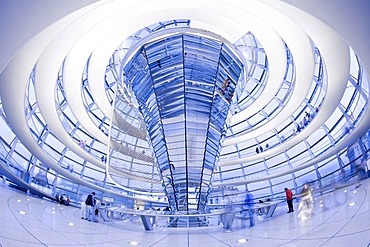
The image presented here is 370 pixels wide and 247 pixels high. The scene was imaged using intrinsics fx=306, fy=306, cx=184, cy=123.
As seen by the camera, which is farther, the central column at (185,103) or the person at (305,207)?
the central column at (185,103)

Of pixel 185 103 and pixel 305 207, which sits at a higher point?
pixel 185 103

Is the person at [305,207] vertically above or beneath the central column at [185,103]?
beneath

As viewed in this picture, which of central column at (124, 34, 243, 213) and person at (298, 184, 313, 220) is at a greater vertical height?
central column at (124, 34, 243, 213)

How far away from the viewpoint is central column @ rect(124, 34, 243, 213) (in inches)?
540

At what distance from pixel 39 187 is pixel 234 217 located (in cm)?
1586

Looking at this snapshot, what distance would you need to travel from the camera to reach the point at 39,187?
19.5m

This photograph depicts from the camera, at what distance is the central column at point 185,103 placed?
13.7 metres

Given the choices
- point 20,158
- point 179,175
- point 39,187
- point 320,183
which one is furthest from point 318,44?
point 20,158

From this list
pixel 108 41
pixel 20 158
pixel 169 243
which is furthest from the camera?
pixel 20 158

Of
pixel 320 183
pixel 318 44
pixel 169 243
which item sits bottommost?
pixel 169 243

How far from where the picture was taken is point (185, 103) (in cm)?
1437

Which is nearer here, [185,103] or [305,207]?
[305,207]

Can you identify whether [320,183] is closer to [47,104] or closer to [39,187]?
[47,104]

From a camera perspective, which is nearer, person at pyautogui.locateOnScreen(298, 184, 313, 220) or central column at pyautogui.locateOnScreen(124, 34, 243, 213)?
person at pyautogui.locateOnScreen(298, 184, 313, 220)
